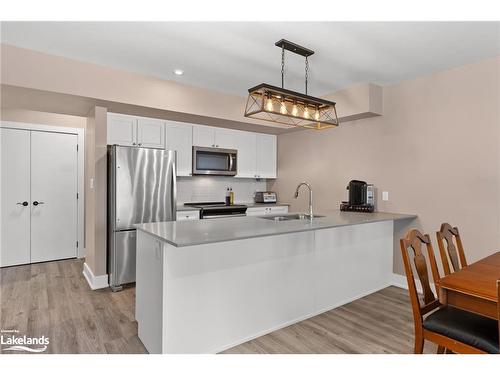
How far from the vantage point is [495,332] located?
62.3 inches

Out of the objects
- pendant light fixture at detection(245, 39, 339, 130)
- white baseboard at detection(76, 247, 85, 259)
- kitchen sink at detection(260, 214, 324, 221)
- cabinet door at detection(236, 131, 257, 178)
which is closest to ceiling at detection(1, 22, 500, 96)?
pendant light fixture at detection(245, 39, 339, 130)

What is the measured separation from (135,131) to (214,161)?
Result: 125cm

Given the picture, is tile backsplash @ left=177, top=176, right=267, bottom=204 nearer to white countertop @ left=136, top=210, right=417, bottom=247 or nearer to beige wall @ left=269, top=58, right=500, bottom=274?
beige wall @ left=269, top=58, right=500, bottom=274

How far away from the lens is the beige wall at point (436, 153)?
10.0 feet

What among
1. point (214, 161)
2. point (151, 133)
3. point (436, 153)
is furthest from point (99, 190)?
point (436, 153)

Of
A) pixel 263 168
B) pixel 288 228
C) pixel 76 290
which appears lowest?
pixel 76 290

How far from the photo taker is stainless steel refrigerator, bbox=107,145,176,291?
11.5 feet

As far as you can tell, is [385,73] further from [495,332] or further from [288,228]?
[495,332]

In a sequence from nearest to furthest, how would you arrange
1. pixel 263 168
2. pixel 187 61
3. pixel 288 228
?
pixel 288 228 → pixel 187 61 → pixel 263 168

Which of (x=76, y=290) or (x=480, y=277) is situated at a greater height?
(x=480, y=277)

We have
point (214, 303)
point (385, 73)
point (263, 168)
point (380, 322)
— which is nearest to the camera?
point (214, 303)

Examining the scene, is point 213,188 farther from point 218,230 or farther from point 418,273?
point 418,273
